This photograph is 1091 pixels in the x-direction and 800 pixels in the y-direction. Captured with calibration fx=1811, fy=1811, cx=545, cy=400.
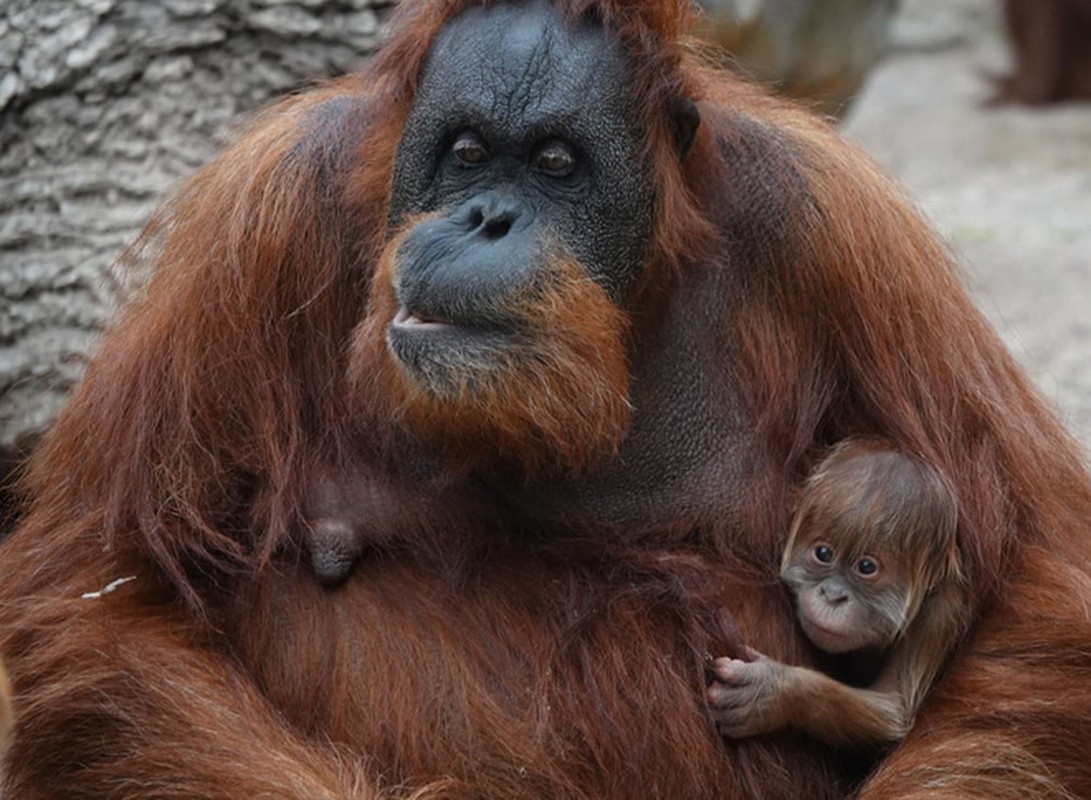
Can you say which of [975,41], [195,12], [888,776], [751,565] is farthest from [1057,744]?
[975,41]

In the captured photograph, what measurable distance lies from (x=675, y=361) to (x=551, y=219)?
46cm

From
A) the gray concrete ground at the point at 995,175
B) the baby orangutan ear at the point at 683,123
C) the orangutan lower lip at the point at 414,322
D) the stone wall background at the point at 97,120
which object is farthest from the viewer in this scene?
the gray concrete ground at the point at 995,175

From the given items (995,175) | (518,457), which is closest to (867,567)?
(518,457)

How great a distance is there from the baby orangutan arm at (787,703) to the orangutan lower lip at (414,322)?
792 millimetres

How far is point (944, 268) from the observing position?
351 centimetres

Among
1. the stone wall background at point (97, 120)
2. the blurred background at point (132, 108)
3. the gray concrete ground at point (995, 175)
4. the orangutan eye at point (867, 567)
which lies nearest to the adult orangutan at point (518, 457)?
the orangutan eye at point (867, 567)

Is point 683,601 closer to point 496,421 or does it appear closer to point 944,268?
point 496,421

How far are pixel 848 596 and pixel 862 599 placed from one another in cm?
3

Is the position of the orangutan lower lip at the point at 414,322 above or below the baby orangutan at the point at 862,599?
above

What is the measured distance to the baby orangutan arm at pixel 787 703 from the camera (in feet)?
10.4

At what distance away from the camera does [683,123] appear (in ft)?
10.5

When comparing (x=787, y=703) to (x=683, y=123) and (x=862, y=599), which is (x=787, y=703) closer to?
(x=862, y=599)

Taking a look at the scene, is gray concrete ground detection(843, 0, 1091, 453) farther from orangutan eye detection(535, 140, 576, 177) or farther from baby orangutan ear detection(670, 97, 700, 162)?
orangutan eye detection(535, 140, 576, 177)

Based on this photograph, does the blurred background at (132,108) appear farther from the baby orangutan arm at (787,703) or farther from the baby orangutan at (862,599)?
the baby orangutan arm at (787,703)
